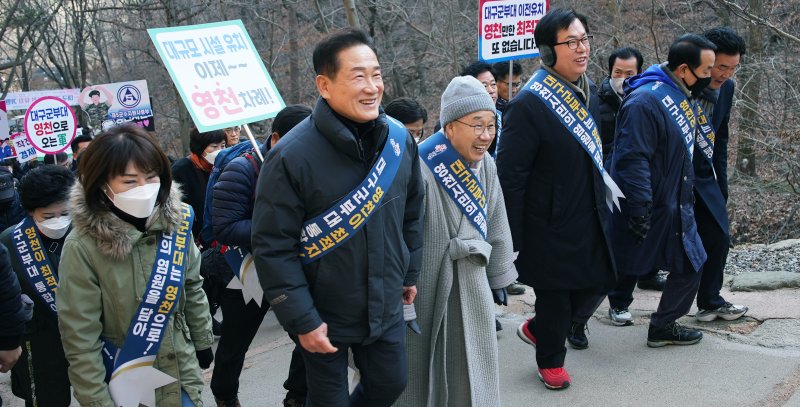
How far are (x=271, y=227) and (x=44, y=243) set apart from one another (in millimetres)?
1707

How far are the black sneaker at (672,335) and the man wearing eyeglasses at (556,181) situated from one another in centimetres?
88

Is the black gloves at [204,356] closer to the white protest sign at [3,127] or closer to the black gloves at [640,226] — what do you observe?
the black gloves at [640,226]

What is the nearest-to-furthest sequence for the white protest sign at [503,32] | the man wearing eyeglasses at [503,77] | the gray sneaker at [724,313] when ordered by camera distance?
the gray sneaker at [724,313] → the white protest sign at [503,32] → the man wearing eyeglasses at [503,77]

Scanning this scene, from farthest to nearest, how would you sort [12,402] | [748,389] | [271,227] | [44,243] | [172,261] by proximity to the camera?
[12,402] < [748,389] < [44,243] < [172,261] < [271,227]

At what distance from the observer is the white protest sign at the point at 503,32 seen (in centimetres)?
724

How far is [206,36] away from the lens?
472 cm

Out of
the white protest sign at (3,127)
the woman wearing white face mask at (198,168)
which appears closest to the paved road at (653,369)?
the woman wearing white face mask at (198,168)

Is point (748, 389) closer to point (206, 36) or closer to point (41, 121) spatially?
point (206, 36)

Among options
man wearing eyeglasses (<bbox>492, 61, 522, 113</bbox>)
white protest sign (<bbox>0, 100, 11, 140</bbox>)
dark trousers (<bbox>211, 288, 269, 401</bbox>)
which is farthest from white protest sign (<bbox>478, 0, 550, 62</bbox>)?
white protest sign (<bbox>0, 100, 11, 140</bbox>)

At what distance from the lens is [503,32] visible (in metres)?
7.26

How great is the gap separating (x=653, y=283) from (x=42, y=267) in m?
4.91

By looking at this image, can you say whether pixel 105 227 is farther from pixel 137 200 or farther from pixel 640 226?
pixel 640 226

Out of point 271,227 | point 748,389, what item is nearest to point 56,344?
point 271,227

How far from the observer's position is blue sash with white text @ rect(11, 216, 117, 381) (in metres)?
3.96
